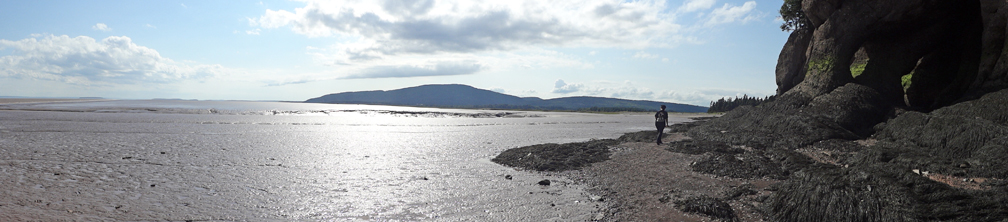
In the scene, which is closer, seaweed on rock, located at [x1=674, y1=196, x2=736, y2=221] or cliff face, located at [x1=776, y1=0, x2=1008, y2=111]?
seaweed on rock, located at [x1=674, y1=196, x2=736, y2=221]

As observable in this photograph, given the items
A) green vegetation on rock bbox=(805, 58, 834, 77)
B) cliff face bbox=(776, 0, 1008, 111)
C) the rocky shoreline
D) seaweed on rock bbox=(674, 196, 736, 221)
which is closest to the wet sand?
the rocky shoreline

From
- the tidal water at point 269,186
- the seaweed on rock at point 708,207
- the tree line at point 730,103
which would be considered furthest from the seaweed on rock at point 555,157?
the tree line at point 730,103

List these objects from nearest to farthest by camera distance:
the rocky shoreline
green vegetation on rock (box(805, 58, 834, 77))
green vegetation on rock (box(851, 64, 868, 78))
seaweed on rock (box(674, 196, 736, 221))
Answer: the rocky shoreline
seaweed on rock (box(674, 196, 736, 221))
green vegetation on rock (box(851, 64, 868, 78))
green vegetation on rock (box(805, 58, 834, 77))

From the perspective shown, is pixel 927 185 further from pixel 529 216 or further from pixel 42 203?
pixel 42 203

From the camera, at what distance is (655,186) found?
40.8 feet

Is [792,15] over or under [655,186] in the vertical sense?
over

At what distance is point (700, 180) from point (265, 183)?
40.9ft

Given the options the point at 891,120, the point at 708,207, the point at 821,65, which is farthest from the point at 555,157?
the point at 821,65

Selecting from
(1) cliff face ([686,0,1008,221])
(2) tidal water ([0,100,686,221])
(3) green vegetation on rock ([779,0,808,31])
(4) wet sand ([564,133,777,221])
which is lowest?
(2) tidal water ([0,100,686,221])

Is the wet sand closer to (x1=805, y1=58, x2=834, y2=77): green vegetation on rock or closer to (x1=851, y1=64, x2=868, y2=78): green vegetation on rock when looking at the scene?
(x1=851, y1=64, x2=868, y2=78): green vegetation on rock

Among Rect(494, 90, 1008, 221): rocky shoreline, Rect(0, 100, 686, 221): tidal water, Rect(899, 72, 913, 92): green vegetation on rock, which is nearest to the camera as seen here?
Rect(494, 90, 1008, 221): rocky shoreline

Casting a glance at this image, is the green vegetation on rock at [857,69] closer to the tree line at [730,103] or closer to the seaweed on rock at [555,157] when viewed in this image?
the seaweed on rock at [555,157]

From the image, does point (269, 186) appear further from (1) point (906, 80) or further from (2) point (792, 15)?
(2) point (792, 15)

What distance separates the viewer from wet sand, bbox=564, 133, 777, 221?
955 cm
